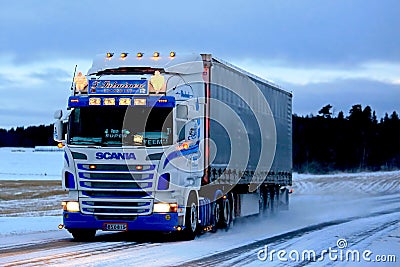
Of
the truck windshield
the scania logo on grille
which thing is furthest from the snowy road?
the truck windshield

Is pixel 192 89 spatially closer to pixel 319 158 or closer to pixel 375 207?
pixel 375 207

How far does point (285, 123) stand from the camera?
28062mm

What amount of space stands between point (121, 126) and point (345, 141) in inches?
4105

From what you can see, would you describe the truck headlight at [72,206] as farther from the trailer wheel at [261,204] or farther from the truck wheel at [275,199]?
the truck wheel at [275,199]

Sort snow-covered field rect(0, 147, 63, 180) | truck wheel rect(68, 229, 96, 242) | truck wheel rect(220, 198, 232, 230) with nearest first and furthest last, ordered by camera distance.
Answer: truck wheel rect(68, 229, 96, 242) < truck wheel rect(220, 198, 232, 230) < snow-covered field rect(0, 147, 63, 180)

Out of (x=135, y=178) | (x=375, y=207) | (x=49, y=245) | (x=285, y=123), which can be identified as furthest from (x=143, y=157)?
(x=375, y=207)

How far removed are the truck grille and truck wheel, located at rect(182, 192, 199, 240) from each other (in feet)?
3.74

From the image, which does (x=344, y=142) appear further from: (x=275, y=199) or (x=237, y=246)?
(x=237, y=246)

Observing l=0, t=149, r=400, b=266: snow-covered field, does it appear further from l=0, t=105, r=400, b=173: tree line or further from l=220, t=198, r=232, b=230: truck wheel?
l=0, t=105, r=400, b=173: tree line

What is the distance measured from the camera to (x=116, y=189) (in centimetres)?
1722

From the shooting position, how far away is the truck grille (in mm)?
17156

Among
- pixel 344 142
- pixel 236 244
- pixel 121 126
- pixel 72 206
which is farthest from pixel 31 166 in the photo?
pixel 236 244

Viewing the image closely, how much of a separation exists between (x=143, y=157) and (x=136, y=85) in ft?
5.45

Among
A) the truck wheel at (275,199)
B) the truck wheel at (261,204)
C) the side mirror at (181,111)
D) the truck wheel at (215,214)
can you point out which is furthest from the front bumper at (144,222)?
the truck wheel at (275,199)
